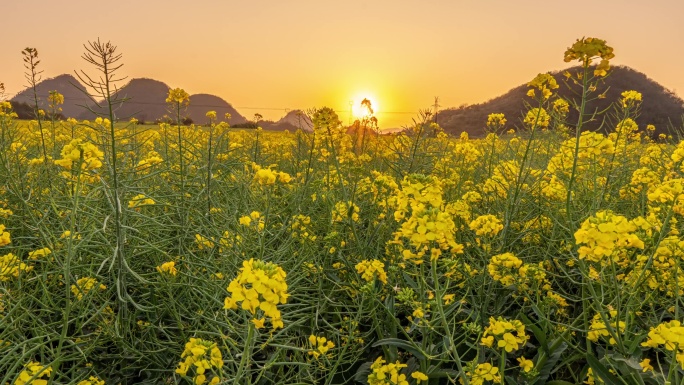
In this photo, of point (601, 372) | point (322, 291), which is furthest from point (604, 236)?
point (322, 291)

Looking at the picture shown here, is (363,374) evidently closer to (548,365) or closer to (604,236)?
(548,365)

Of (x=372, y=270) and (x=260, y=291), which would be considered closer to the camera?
(x=260, y=291)

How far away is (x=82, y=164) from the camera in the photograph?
1.98 m

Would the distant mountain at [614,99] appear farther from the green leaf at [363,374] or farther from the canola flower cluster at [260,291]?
the canola flower cluster at [260,291]

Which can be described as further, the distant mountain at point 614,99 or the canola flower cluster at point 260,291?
the distant mountain at point 614,99

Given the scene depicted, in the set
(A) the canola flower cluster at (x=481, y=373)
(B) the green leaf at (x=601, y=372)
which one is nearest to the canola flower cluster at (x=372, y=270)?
(A) the canola flower cluster at (x=481, y=373)

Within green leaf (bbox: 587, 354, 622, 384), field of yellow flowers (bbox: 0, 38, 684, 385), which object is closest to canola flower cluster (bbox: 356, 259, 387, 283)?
field of yellow flowers (bbox: 0, 38, 684, 385)

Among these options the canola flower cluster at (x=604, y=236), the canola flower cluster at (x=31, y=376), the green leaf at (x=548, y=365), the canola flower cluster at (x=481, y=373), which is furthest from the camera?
the green leaf at (x=548, y=365)

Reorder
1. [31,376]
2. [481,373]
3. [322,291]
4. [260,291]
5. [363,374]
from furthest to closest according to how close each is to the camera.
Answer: [322,291] → [363,374] → [481,373] → [31,376] → [260,291]

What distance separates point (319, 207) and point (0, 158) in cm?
A: 241

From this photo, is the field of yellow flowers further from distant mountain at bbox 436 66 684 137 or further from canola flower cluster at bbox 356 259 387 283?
distant mountain at bbox 436 66 684 137

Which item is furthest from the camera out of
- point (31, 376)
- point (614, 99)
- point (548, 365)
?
point (614, 99)

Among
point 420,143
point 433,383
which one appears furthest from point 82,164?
point 420,143

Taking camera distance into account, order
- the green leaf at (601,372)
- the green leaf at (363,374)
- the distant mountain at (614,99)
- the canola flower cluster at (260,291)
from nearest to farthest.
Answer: the canola flower cluster at (260,291) → the green leaf at (601,372) → the green leaf at (363,374) → the distant mountain at (614,99)
